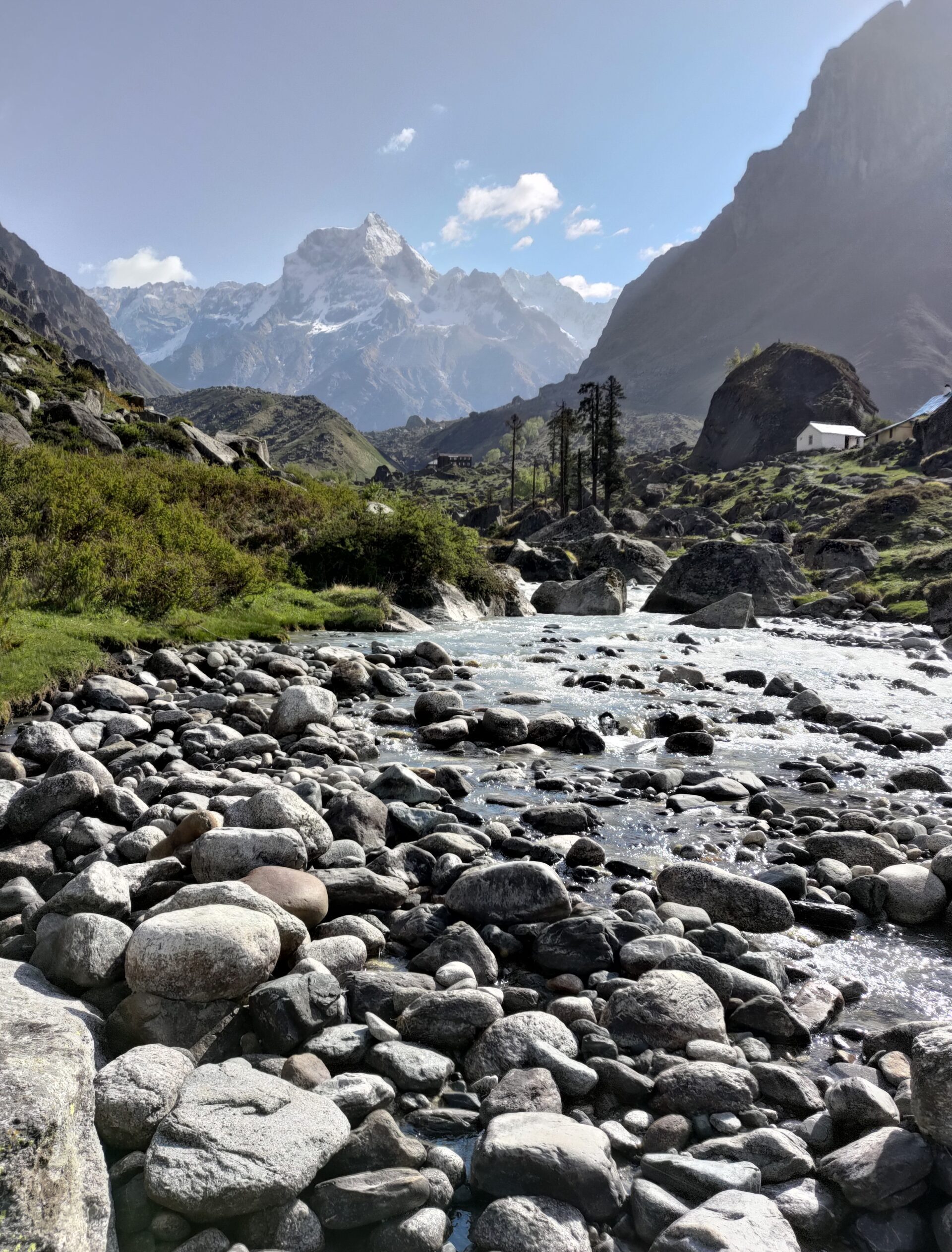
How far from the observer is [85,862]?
22.5ft

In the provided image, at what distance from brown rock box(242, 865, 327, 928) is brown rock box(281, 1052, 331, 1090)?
1429mm

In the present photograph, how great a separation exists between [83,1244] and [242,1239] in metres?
0.82

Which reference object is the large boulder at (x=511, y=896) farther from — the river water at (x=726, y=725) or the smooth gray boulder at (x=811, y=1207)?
the smooth gray boulder at (x=811, y=1207)

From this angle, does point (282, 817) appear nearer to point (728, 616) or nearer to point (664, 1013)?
point (664, 1013)

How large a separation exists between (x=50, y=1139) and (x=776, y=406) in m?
148

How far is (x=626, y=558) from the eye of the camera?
55812 mm

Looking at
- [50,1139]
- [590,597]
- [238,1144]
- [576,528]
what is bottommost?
[238,1144]

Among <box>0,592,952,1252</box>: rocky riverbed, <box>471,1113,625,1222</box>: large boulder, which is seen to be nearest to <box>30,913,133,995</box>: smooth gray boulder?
<box>0,592,952,1252</box>: rocky riverbed

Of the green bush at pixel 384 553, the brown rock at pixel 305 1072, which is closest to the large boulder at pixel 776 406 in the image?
the green bush at pixel 384 553

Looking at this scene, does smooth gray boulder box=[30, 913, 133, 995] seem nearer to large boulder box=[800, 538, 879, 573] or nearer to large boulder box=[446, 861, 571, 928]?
large boulder box=[446, 861, 571, 928]

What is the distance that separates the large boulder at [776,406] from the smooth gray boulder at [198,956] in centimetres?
13589

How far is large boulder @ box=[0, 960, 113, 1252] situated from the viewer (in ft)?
8.69

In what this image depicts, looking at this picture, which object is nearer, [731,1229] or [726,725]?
Answer: [731,1229]

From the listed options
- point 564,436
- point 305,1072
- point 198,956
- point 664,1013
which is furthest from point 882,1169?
point 564,436
